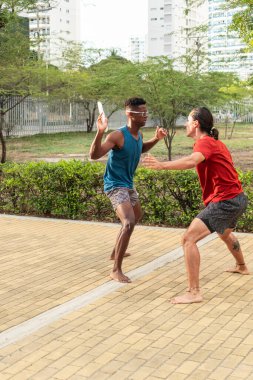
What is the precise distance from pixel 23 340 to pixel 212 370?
151 centimetres

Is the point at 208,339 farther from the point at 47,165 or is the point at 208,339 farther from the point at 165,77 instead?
the point at 165,77

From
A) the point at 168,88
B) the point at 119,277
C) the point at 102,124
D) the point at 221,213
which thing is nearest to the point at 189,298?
the point at 221,213

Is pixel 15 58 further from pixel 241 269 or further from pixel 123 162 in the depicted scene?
pixel 241 269

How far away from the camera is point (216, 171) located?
5582 millimetres

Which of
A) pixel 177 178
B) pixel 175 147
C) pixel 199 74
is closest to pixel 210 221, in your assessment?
pixel 177 178

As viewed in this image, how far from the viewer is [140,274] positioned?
6.55 m

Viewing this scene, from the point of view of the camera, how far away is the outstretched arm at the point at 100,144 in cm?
583

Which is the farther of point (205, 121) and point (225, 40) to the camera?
point (225, 40)

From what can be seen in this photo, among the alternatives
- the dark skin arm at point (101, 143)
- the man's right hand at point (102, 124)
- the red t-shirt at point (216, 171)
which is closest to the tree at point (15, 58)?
the dark skin arm at point (101, 143)

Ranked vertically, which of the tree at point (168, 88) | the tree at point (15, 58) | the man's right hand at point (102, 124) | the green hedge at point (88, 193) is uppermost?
the tree at point (15, 58)

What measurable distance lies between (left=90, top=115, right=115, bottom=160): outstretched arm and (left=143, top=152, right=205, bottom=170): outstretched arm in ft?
2.52

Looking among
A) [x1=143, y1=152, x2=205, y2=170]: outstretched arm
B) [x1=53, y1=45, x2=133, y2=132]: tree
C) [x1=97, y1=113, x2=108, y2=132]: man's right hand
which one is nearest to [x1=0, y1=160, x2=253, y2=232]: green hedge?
[x1=97, y1=113, x2=108, y2=132]: man's right hand

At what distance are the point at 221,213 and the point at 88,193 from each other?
426 centimetres

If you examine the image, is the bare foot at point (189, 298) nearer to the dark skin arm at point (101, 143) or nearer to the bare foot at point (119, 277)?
the bare foot at point (119, 277)
